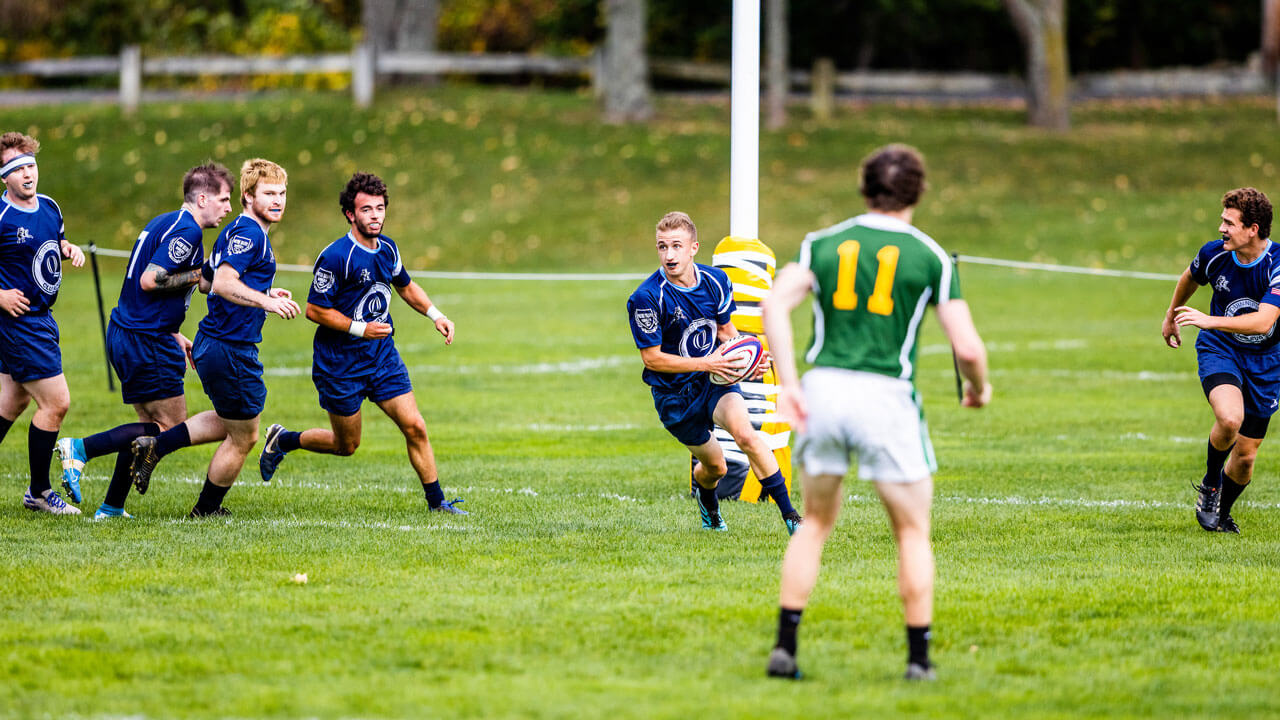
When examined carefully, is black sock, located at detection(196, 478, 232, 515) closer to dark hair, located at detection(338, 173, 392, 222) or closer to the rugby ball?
dark hair, located at detection(338, 173, 392, 222)

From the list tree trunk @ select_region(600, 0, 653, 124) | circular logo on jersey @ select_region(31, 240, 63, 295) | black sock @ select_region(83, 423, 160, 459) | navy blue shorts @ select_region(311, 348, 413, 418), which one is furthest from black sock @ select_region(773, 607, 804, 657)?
tree trunk @ select_region(600, 0, 653, 124)

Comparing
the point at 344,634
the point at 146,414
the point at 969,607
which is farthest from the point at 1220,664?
the point at 146,414

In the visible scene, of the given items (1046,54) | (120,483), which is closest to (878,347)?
(120,483)

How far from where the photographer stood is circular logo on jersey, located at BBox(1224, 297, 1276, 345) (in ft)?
27.7

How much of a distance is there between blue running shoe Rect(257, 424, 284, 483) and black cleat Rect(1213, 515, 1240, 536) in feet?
18.8

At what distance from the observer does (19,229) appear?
28.5ft

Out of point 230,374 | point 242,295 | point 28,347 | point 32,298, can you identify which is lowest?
point 230,374

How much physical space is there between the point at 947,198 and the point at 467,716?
91.1ft

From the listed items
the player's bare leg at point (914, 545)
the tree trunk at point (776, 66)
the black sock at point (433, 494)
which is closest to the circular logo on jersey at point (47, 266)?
the black sock at point (433, 494)

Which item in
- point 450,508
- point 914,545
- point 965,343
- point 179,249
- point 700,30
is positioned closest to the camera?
point 965,343

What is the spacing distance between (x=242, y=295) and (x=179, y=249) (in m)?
0.73

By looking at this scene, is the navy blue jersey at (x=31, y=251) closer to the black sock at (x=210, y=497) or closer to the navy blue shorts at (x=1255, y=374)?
the black sock at (x=210, y=497)

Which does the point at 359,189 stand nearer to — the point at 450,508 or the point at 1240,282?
the point at 450,508

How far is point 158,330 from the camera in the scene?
8.78m
